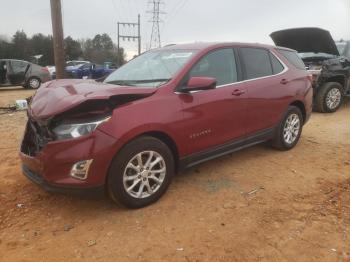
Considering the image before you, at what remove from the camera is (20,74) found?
17312 mm

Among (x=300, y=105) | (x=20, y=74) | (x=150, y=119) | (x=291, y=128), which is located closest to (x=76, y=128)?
(x=150, y=119)

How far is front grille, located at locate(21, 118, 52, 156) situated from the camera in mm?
3488

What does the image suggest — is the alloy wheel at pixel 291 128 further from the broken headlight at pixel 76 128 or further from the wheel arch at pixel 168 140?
the broken headlight at pixel 76 128

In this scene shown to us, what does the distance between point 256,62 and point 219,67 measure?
0.80m

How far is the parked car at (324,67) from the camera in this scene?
8.90 metres

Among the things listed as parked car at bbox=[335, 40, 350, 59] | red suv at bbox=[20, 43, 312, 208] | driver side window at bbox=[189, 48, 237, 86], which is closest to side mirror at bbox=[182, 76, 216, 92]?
red suv at bbox=[20, 43, 312, 208]

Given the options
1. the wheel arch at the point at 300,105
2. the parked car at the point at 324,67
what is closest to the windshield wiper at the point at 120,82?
the wheel arch at the point at 300,105

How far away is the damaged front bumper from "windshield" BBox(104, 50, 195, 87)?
1.02 m

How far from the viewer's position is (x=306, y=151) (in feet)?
18.9

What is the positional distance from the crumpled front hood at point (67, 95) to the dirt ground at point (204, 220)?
3.43 ft

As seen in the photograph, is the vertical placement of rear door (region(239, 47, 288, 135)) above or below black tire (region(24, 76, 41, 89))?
above

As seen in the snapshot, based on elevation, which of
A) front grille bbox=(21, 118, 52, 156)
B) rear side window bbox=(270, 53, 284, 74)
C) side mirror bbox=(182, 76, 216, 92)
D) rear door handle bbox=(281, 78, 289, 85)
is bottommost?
front grille bbox=(21, 118, 52, 156)

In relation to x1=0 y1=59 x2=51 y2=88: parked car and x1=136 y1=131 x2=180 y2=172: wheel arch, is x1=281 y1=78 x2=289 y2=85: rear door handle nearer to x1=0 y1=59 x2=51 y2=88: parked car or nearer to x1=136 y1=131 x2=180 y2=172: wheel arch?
x1=136 y1=131 x2=180 y2=172: wheel arch

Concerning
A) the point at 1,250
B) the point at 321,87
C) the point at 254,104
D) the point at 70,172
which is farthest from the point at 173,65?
the point at 321,87
